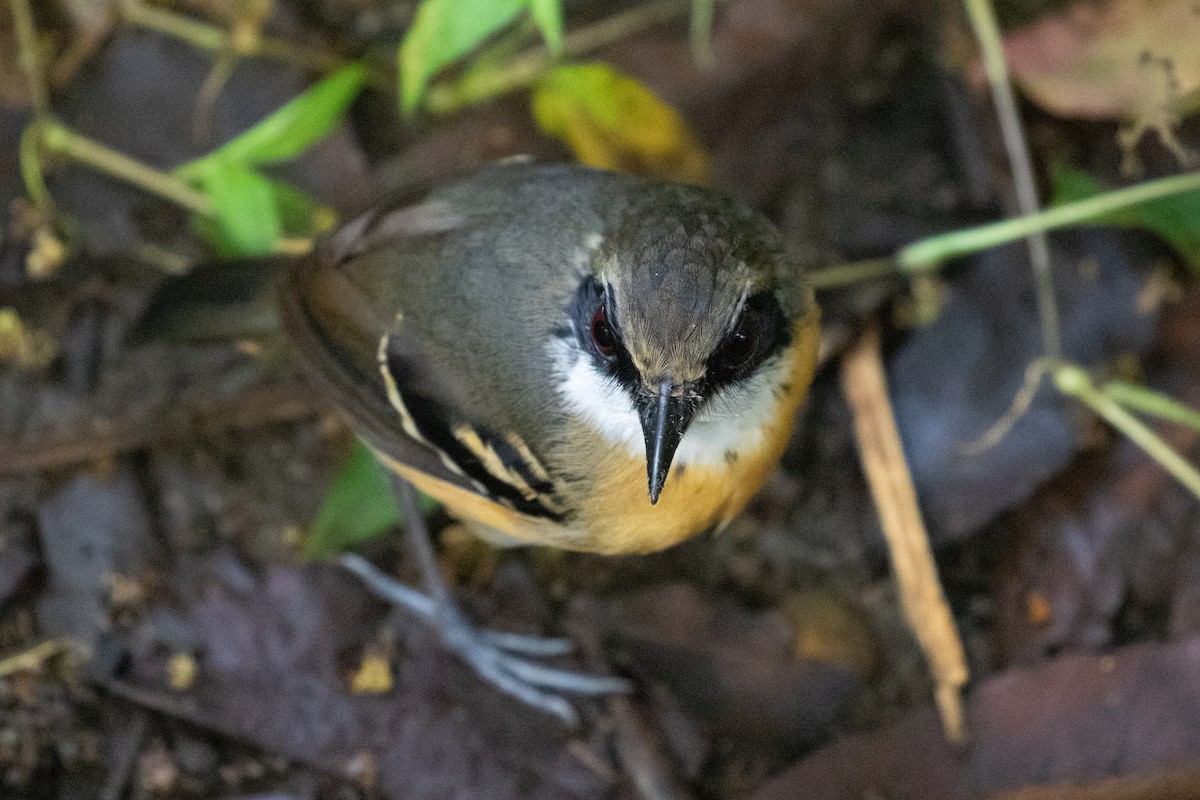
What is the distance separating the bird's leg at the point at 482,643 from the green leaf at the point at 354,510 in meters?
0.05

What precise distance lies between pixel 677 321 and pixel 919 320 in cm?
137

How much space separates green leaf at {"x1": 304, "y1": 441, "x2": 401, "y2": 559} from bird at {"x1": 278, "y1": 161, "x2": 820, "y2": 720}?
0.33 meters

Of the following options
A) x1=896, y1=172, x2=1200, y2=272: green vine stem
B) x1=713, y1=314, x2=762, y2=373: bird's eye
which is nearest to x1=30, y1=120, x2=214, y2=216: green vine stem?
x1=713, y1=314, x2=762, y2=373: bird's eye

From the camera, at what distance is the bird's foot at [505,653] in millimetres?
2568

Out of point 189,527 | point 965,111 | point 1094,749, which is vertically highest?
point 965,111

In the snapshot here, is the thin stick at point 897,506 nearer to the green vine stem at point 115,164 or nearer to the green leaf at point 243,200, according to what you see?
the green leaf at point 243,200

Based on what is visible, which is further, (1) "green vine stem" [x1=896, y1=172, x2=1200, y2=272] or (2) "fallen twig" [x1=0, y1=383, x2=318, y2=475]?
(2) "fallen twig" [x1=0, y1=383, x2=318, y2=475]

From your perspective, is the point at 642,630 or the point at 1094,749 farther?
the point at 642,630

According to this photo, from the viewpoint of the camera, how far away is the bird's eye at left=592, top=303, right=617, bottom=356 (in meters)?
1.78

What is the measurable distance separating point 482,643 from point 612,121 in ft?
4.22

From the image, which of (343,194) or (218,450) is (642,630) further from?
(343,194)

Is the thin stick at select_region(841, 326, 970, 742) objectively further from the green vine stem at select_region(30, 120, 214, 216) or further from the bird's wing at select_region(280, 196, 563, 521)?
the green vine stem at select_region(30, 120, 214, 216)

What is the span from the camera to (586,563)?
282 cm

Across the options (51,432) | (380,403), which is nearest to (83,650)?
(51,432)
